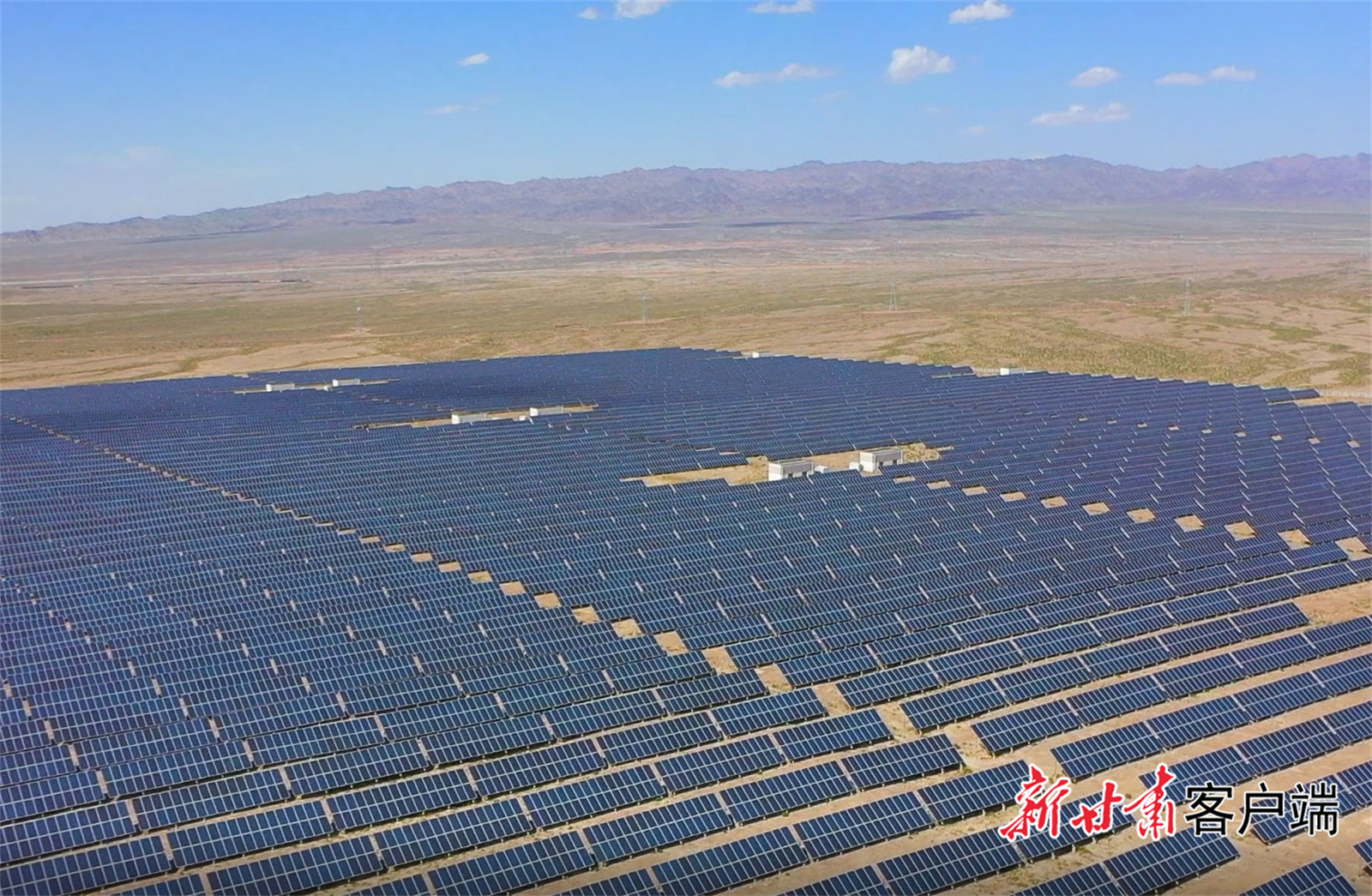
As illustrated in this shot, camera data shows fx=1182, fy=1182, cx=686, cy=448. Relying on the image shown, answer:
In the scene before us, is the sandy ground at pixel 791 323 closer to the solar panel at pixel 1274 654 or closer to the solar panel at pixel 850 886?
the solar panel at pixel 1274 654

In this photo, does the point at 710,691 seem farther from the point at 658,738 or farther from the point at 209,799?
the point at 209,799

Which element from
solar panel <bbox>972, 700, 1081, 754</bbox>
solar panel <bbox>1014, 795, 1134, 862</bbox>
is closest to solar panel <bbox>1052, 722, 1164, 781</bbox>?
solar panel <bbox>972, 700, 1081, 754</bbox>

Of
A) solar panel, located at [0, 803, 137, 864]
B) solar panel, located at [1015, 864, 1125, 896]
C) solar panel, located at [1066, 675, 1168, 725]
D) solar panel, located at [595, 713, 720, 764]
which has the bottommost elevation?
solar panel, located at [1066, 675, 1168, 725]

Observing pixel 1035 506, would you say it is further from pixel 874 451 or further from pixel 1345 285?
pixel 1345 285

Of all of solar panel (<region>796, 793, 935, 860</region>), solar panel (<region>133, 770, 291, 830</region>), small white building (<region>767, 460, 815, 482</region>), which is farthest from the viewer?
small white building (<region>767, 460, 815, 482</region>)

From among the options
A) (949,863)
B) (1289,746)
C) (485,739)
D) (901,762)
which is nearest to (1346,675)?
(1289,746)

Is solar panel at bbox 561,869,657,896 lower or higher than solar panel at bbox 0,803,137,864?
lower

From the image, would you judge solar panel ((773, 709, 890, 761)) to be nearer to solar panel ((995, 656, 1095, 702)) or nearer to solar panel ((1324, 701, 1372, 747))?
solar panel ((995, 656, 1095, 702))

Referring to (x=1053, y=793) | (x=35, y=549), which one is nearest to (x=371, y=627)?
(x=35, y=549)
